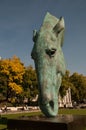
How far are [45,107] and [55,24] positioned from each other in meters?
3.40

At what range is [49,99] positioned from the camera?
1049 centimetres

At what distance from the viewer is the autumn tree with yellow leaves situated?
54.8m

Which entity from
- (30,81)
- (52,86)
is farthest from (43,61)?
(30,81)

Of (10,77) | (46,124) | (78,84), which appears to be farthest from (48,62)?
(78,84)

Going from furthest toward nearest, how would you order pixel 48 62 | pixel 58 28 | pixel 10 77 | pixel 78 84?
pixel 78 84, pixel 10 77, pixel 58 28, pixel 48 62

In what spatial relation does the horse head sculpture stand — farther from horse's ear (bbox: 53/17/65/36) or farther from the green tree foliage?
the green tree foliage

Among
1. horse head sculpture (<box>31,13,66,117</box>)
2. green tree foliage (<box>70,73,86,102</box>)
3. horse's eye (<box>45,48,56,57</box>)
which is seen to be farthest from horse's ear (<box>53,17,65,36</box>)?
green tree foliage (<box>70,73,86,102</box>)

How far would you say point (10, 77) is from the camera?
55094 mm

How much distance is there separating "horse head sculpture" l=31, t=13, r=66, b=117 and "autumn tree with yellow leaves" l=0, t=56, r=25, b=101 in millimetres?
43298

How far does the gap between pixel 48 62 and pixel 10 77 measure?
4450 centimetres

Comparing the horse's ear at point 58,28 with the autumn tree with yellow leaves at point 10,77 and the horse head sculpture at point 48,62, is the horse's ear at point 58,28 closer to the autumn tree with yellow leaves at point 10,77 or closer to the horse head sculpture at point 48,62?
the horse head sculpture at point 48,62

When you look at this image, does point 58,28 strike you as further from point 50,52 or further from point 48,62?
point 48,62

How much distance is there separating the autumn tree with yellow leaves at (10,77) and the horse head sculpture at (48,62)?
43.3m

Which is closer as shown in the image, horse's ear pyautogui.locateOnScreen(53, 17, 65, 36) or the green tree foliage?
horse's ear pyautogui.locateOnScreen(53, 17, 65, 36)
